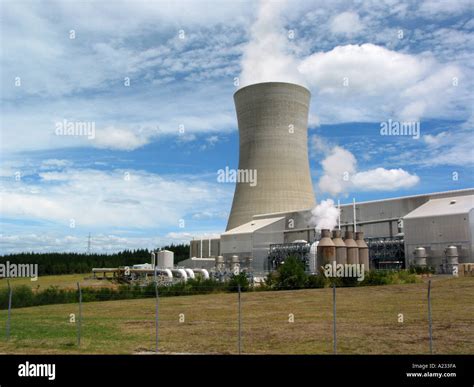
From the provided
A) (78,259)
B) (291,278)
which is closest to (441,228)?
(291,278)

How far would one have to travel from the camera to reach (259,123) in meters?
36.2

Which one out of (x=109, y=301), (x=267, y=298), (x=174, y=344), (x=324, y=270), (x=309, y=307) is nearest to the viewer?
(x=174, y=344)

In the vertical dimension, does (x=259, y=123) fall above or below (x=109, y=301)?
above

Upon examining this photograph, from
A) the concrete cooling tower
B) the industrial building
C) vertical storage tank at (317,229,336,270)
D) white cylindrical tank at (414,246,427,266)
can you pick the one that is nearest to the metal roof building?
the industrial building

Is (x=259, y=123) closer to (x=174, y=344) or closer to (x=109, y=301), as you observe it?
(x=109, y=301)

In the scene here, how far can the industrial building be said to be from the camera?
98.0ft

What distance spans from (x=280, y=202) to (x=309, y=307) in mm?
21803

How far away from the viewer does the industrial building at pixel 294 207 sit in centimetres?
2987

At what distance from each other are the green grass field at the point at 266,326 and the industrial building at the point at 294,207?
1096 cm

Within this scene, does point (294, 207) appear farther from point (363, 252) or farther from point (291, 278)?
point (291, 278)

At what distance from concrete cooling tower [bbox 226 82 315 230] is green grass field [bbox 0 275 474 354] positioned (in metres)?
17.7

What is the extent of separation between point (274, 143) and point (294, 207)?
5.99 meters

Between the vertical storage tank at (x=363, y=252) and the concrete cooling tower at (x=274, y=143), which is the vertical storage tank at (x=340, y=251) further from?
the concrete cooling tower at (x=274, y=143)
